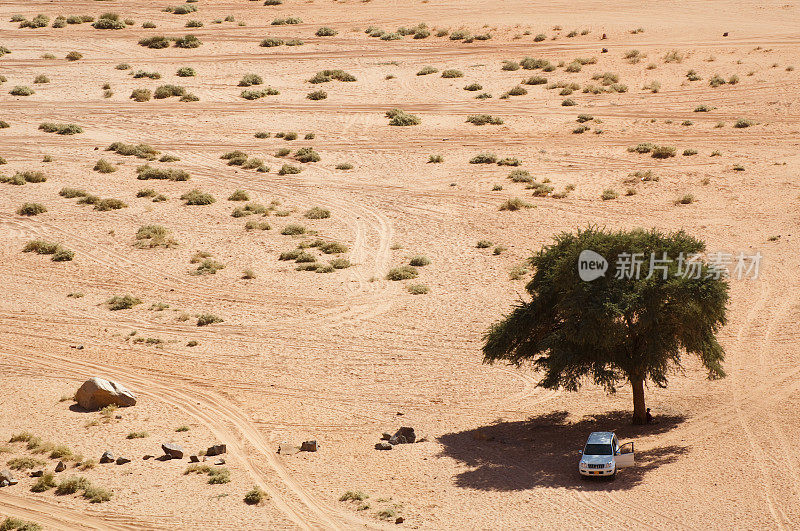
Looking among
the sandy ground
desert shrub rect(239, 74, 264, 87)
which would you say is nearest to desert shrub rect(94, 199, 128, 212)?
the sandy ground

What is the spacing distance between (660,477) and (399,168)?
30.8m

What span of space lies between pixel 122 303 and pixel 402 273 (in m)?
10.7

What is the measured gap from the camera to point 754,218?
1660 inches

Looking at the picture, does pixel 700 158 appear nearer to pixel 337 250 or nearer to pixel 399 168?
pixel 399 168

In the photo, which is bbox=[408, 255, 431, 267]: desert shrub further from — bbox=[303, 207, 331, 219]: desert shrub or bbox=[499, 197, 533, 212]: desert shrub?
bbox=[499, 197, 533, 212]: desert shrub

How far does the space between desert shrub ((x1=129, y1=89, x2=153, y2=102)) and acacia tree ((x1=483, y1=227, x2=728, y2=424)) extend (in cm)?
4218

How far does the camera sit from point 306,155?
52156mm

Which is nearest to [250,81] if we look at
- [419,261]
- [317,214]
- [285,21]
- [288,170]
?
[288,170]

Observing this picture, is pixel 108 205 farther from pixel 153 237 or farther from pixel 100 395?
pixel 100 395

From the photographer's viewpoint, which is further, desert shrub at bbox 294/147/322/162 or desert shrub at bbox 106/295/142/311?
desert shrub at bbox 294/147/322/162

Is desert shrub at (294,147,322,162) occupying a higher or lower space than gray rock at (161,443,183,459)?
higher

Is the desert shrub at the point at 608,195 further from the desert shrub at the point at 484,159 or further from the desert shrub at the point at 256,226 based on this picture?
the desert shrub at the point at 256,226

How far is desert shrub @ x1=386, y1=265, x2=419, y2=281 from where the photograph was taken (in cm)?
3741

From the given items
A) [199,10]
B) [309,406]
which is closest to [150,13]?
[199,10]
